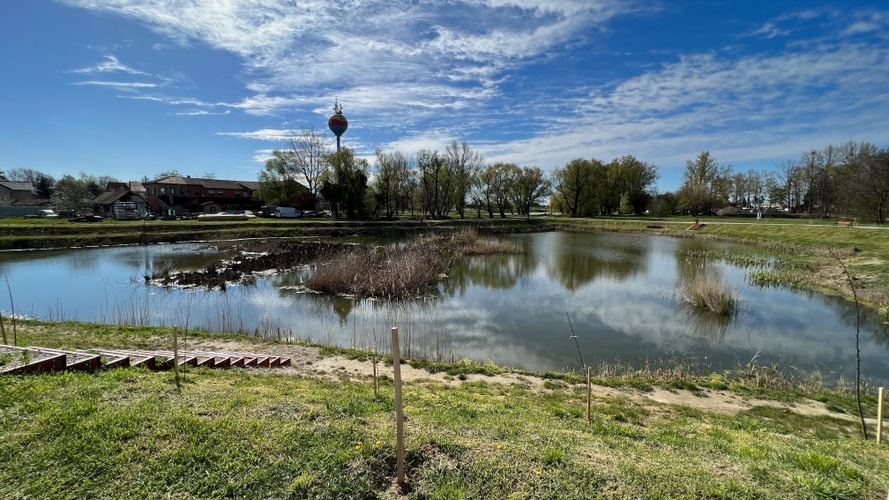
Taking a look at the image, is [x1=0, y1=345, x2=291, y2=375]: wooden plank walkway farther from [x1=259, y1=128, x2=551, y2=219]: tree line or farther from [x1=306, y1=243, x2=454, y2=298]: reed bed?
[x1=259, y1=128, x2=551, y2=219]: tree line

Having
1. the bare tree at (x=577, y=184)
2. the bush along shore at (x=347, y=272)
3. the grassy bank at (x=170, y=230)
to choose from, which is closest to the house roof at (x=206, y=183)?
the grassy bank at (x=170, y=230)

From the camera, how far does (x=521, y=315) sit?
14180 millimetres

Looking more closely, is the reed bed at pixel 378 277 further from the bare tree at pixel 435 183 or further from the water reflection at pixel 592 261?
the bare tree at pixel 435 183

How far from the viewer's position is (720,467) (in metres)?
4.01

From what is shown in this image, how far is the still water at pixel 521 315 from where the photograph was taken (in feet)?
35.1

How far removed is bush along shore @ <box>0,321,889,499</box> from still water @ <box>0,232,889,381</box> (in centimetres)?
412

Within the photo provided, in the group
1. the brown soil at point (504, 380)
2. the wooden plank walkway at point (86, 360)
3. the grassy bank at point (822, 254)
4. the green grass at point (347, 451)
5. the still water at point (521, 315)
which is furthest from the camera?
the grassy bank at point (822, 254)

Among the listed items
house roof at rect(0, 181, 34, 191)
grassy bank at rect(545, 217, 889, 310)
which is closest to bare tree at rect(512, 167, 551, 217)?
grassy bank at rect(545, 217, 889, 310)

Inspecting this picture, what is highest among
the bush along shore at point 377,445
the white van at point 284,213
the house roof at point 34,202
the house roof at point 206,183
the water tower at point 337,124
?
the water tower at point 337,124

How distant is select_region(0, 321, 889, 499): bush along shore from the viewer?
3.45 metres

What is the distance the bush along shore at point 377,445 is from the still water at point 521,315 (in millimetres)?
4120

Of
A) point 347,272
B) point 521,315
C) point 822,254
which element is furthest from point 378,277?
point 822,254

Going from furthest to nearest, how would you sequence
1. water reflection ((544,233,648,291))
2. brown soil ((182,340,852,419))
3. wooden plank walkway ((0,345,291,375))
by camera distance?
water reflection ((544,233,648,291)), brown soil ((182,340,852,419)), wooden plank walkway ((0,345,291,375))

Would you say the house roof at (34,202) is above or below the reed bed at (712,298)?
above
